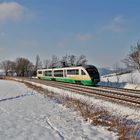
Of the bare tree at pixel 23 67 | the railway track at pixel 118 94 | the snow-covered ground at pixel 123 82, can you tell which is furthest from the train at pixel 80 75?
the bare tree at pixel 23 67

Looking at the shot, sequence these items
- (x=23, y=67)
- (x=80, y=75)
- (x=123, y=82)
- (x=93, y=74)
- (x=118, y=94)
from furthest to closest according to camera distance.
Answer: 1. (x=23, y=67)
2. (x=123, y=82)
3. (x=80, y=75)
4. (x=93, y=74)
5. (x=118, y=94)

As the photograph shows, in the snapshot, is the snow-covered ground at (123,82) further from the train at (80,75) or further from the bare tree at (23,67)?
the bare tree at (23,67)

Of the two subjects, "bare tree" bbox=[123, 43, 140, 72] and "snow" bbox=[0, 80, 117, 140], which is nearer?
"snow" bbox=[0, 80, 117, 140]

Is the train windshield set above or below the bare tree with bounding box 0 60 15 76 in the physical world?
below

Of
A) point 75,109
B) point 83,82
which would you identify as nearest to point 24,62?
point 83,82

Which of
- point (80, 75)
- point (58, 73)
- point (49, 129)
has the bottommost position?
point (49, 129)

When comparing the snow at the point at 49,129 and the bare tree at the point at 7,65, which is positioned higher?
the bare tree at the point at 7,65

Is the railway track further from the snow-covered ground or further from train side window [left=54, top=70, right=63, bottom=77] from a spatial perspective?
train side window [left=54, top=70, right=63, bottom=77]

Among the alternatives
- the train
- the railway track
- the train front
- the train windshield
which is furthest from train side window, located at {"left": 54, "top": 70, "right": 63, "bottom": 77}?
the railway track

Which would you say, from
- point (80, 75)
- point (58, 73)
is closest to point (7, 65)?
point (58, 73)

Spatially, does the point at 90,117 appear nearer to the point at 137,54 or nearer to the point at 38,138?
the point at 38,138

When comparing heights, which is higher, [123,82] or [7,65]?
[7,65]

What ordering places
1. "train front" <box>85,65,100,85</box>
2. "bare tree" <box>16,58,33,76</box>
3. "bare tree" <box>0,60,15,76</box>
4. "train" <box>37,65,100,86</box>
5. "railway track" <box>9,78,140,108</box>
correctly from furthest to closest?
"bare tree" <box>0,60,15,76</box> → "bare tree" <box>16,58,33,76</box> → "train" <box>37,65,100,86</box> → "train front" <box>85,65,100,85</box> → "railway track" <box>9,78,140,108</box>

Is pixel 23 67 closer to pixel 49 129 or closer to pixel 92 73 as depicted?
pixel 92 73
